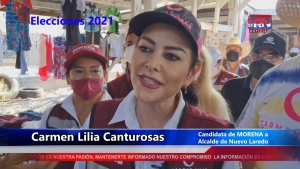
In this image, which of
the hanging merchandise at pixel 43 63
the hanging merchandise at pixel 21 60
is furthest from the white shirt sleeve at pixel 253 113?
the hanging merchandise at pixel 43 63

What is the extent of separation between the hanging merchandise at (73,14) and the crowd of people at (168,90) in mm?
241

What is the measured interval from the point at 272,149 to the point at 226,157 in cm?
17

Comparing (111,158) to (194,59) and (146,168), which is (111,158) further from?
(194,59)

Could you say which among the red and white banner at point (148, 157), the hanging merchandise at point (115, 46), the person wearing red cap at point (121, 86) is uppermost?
the hanging merchandise at point (115, 46)

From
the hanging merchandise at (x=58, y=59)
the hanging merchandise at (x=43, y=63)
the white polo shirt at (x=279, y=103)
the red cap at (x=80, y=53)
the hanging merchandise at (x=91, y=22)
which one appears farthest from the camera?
the hanging merchandise at (x=43, y=63)

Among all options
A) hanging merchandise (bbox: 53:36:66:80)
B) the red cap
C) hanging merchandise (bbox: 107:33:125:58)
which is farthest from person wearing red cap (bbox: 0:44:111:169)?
hanging merchandise (bbox: 53:36:66:80)

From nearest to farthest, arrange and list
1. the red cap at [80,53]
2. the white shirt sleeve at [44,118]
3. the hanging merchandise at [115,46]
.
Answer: the white shirt sleeve at [44,118]
the red cap at [80,53]
the hanging merchandise at [115,46]

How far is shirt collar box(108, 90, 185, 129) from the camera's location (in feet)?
2.90

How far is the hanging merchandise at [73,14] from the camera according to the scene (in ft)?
4.45

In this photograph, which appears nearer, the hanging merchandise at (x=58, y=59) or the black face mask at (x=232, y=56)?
the black face mask at (x=232, y=56)

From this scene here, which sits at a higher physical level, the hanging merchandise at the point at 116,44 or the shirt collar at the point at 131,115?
the hanging merchandise at the point at 116,44

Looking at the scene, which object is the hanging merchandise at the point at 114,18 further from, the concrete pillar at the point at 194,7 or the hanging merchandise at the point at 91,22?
the concrete pillar at the point at 194,7

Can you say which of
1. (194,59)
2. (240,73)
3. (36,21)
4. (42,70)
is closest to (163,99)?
(194,59)

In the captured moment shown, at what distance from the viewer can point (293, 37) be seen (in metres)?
1.07
